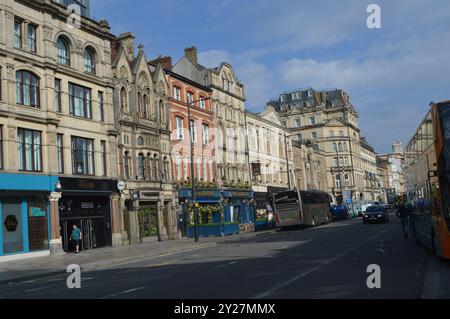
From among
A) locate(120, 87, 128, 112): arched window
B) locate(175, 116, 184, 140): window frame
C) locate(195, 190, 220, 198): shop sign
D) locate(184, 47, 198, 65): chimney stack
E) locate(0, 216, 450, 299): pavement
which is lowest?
locate(0, 216, 450, 299): pavement

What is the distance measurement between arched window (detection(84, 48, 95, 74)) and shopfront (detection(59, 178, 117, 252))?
7441 millimetres

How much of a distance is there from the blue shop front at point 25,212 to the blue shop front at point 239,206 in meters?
23.6

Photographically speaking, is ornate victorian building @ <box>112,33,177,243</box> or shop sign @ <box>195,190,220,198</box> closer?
ornate victorian building @ <box>112,33,177,243</box>

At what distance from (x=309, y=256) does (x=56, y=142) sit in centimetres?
1813

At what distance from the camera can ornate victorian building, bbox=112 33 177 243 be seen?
1436 inches

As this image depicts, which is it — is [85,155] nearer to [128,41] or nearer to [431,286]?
[128,41]

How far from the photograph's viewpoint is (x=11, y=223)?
2706 centimetres

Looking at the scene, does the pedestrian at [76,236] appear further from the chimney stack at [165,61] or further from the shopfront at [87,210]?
the chimney stack at [165,61]

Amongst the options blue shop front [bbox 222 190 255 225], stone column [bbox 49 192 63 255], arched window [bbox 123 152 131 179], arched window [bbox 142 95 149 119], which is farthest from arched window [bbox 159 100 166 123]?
stone column [bbox 49 192 63 255]

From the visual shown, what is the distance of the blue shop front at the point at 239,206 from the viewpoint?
5181cm

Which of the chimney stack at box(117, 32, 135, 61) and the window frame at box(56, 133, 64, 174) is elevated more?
the chimney stack at box(117, 32, 135, 61)

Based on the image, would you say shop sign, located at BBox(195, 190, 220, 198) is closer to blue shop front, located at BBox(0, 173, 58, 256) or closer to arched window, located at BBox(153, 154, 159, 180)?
arched window, located at BBox(153, 154, 159, 180)
